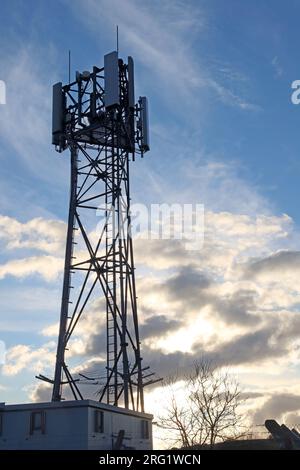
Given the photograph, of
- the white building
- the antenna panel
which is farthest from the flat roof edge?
the antenna panel

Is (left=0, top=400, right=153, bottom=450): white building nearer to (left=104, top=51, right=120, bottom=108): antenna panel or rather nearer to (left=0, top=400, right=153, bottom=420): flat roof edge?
(left=0, top=400, right=153, bottom=420): flat roof edge

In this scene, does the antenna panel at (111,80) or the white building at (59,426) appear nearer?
the white building at (59,426)

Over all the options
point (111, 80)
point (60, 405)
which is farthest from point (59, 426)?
point (111, 80)

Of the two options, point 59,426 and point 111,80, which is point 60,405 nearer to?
point 59,426

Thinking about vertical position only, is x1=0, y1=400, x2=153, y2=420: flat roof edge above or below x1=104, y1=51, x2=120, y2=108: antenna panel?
below

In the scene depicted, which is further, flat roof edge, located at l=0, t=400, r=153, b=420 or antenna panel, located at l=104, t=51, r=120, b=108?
antenna panel, located at l=104, t=51, r=120, b=108

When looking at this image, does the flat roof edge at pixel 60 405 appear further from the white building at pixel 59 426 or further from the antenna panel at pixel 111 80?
the antenna panel at pixel 111 80

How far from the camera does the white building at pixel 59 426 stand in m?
32.0

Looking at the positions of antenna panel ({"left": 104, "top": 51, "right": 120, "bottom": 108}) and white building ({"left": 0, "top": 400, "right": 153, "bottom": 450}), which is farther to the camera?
antenna panel ({"left": 104, "top": 51, "right": 120, "bottom": 108})

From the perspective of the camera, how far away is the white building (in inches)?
1260

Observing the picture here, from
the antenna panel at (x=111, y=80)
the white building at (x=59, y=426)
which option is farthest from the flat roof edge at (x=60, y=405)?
the antenna panel at (x=111, y=80)

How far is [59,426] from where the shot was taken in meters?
32.2
